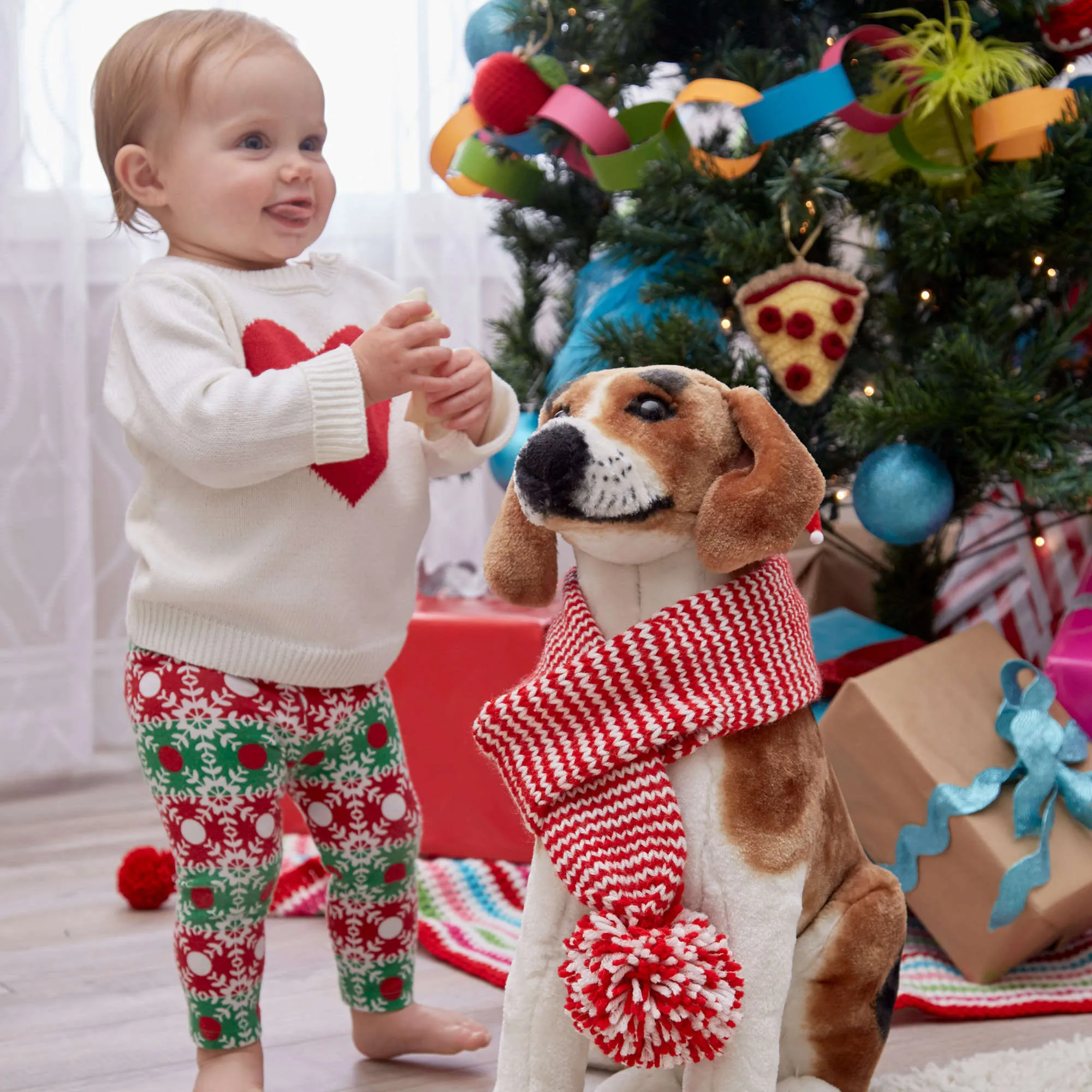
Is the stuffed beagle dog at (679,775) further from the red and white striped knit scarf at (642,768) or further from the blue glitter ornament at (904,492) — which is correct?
the blue glitter ornament at (904,492)

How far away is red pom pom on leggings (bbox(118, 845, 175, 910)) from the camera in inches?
52.9

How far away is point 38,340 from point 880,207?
3.70 ft

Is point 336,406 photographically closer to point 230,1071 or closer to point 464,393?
point 464,393

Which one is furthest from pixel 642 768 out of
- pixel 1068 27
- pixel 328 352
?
pixel 1068 27

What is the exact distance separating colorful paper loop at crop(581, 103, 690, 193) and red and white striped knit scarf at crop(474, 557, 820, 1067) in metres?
0.59

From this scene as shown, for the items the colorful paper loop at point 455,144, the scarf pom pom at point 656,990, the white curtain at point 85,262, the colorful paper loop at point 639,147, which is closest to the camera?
the scarf pom pom at point 656,990

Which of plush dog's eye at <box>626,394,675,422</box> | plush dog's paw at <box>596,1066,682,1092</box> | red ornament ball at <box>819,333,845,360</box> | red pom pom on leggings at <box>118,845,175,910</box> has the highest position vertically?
plush dog's eye at <box>626,394,675,422</box>

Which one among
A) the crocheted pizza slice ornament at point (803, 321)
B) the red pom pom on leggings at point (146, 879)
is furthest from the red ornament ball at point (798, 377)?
the red pom pom on leggings at point (146, 879)

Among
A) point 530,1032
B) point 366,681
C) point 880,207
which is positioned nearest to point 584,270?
point 880,207

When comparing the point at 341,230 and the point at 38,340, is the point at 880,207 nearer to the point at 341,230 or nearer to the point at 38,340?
the point at 341,230

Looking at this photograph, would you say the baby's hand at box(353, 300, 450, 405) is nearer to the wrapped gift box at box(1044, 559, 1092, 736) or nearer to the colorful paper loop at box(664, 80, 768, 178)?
the colorful paper loop at box(664, 80, 768, 178)

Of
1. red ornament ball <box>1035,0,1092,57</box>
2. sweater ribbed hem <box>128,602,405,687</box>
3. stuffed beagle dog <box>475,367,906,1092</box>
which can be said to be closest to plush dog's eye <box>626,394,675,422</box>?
stuffed beagle dog <box>475,367,906,1092</box>

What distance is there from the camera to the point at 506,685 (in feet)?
4.57

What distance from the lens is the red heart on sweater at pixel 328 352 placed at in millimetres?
938
